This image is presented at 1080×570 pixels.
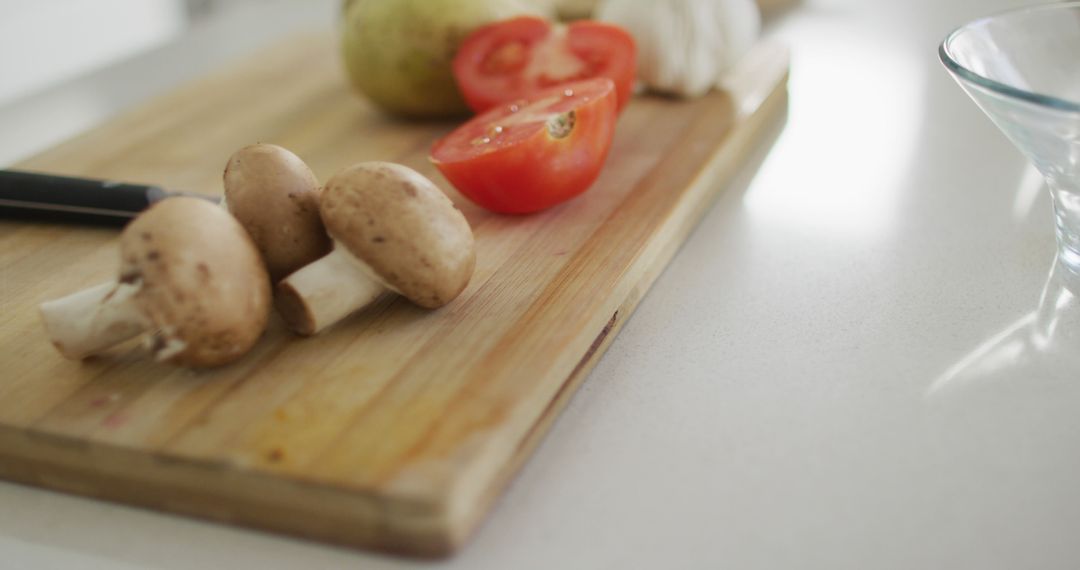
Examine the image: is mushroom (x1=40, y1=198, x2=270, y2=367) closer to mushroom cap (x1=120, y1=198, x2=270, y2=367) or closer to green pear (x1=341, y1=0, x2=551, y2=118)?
mushroom cap (x1=120, y1=198, x2=270, y2=367)

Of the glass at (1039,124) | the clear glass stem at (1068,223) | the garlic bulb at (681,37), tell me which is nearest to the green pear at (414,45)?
the garlic bulb at (681,37)

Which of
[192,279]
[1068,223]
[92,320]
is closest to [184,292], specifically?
[192,279]

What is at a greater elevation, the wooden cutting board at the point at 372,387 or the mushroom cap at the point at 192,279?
the mushroom cap at the point at 192,279

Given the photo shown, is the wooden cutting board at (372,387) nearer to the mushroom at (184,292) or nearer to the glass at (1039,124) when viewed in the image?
the mushroom at (184,292)

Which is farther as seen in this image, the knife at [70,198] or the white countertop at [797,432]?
the knife at [70,198]

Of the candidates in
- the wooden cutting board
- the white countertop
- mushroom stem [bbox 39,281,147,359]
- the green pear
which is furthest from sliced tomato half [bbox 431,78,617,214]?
mushroom stem [bbox 39,281,147,359]

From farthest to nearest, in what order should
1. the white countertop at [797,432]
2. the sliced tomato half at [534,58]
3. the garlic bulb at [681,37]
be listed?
the garlic bulb at [681,37]
the sliced tomato half at [534,58]
the white countertop at [797,432]

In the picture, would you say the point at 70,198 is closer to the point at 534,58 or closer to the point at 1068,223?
the point at 534,58
